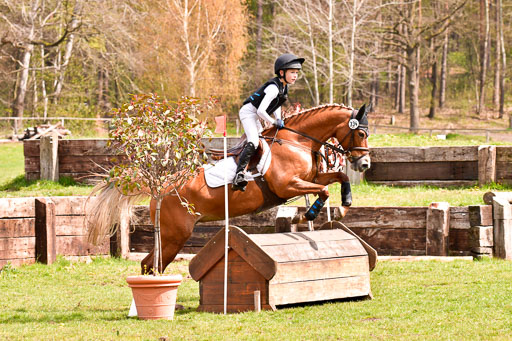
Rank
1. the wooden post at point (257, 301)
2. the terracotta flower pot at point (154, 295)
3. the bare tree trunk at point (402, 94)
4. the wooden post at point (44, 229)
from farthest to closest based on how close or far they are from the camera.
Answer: the bare tree trunk at point (402, 94), the wooden post at point (44, 229), the wooden post at point (257, 301), the terracotta flower pot at point (154, 295)

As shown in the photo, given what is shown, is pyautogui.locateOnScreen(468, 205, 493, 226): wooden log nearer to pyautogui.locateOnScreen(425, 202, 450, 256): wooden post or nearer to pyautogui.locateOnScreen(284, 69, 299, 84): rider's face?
pyautogui.locateOnScreen(425, 202, 450, 256): wooden post

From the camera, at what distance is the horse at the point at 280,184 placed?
756cm

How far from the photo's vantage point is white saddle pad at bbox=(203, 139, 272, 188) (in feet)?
25.1

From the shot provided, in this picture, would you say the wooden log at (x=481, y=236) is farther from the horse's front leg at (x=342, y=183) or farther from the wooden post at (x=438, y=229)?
the horse's front leg at (x=342, y=183)

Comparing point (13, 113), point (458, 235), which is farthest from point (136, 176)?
point (13, 113)

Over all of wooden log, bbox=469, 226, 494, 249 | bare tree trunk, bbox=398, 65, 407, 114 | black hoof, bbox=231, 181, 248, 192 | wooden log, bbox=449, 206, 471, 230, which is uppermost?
bare tree trunk, bbox=398, 65, 407, 114

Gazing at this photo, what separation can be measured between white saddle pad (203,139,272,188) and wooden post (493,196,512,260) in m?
3.90

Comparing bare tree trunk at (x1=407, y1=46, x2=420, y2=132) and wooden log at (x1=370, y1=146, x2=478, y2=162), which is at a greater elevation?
bare tree trunk at (x1=407, y1=46, x2=420, y2=132)

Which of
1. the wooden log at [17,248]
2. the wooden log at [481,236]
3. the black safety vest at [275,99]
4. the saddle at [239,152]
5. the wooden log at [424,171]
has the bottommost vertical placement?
the wooden log at [17,248]

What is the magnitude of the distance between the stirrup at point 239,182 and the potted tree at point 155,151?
0.60 metres

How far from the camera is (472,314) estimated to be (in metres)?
6.24

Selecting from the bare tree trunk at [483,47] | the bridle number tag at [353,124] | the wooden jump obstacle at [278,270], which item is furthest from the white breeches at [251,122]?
the bare tree trunk at [483,47]

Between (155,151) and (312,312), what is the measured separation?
2.06 m

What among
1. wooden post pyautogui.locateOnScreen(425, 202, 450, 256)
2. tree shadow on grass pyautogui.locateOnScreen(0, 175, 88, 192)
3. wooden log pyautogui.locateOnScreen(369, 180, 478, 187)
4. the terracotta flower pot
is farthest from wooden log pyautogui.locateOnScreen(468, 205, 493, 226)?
tree shadow on grass pyautogui.locateOnScreen(0, 175, 88, 192)
